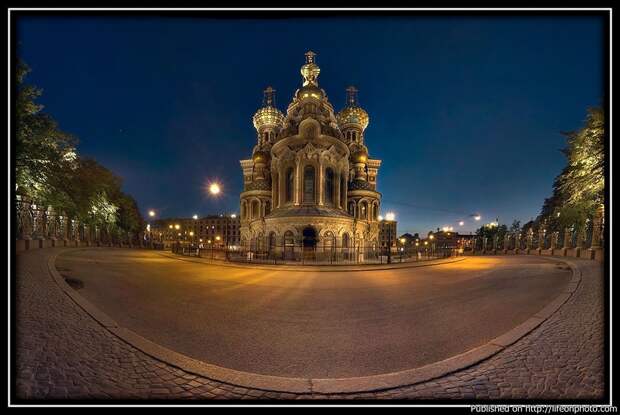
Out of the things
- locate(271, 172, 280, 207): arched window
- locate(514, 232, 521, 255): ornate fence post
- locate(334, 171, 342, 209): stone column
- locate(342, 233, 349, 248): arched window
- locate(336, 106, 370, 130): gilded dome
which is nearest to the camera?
locate(514, 232, 521, 255): ornate fence post

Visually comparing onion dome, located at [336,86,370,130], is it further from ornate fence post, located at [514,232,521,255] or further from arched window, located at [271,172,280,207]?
ornate fence post, located at [514,232,521,255]

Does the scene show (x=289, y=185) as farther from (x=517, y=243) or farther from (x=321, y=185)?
(x=517, y=243)

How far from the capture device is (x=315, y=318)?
6344 millimetres

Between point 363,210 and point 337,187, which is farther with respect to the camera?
point 363,210

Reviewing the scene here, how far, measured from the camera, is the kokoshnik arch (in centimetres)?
3188

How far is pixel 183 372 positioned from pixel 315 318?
344 cm

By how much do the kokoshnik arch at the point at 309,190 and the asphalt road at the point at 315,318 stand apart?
14.4m

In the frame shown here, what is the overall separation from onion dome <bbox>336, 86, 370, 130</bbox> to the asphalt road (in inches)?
2080

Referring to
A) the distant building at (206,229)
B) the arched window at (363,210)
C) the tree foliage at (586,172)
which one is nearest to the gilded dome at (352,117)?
the arched window at (363,210)

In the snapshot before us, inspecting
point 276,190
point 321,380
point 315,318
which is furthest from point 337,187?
point 321,380

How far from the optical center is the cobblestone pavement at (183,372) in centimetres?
312

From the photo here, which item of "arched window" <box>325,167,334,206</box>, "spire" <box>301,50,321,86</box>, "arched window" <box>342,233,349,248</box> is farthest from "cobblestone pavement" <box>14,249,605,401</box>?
"spire" <box>301,50,321,86</box>

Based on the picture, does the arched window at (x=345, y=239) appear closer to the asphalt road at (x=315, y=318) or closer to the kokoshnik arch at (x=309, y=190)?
the kokoshnik arch at (x=309, y=190)
